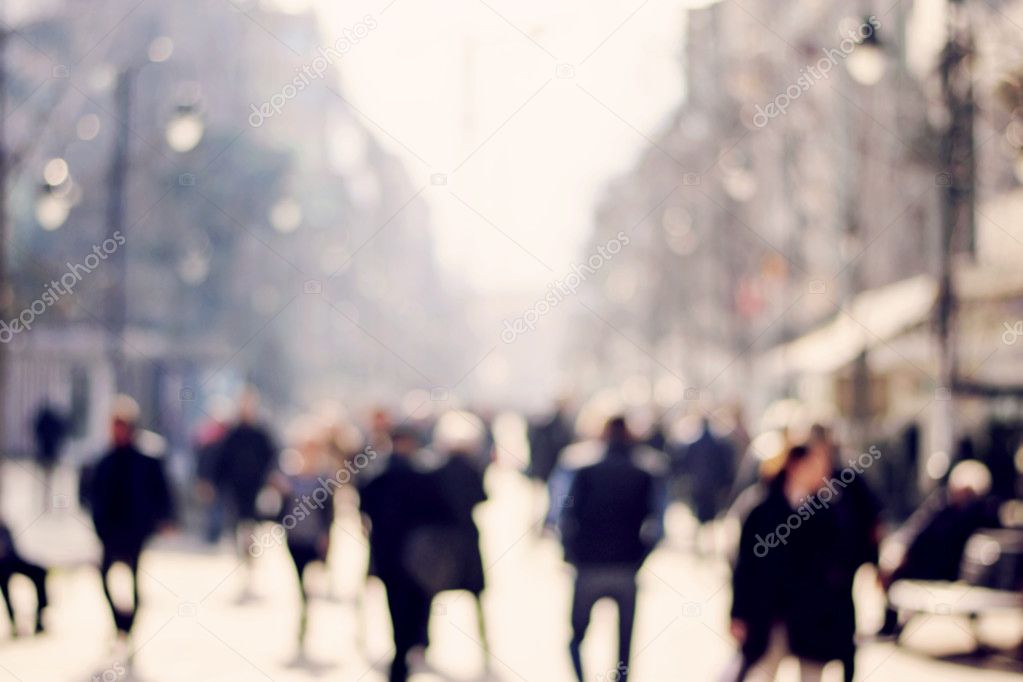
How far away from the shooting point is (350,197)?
7638 cm

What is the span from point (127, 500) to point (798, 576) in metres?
5.61

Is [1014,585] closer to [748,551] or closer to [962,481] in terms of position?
[962,481]

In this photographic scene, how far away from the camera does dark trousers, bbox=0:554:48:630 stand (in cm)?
1125

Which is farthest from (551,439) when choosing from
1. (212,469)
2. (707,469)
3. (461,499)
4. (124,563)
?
(461,499)

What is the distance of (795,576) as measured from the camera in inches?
308

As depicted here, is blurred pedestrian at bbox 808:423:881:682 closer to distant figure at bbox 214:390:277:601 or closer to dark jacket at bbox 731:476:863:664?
dark jacket at bbox 731:476:863:664

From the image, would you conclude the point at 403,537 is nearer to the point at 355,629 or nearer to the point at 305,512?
the point at 305,512

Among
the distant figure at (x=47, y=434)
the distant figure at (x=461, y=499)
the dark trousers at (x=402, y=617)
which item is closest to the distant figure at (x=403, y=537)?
the dark trousers at (x=402, y=617)

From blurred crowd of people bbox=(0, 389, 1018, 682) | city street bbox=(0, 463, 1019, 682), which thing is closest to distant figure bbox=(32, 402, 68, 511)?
city street bbox=(0, 463, 1019, 682)

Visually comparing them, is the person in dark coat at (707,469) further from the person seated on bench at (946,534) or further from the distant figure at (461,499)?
the distant figure at (461,499)

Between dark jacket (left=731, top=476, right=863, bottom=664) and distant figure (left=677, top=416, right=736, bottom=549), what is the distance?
438 inches

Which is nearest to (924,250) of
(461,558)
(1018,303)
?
(1018,303)

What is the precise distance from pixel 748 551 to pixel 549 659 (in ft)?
13.9

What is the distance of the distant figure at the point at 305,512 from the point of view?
12023 mm
